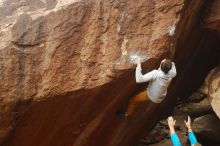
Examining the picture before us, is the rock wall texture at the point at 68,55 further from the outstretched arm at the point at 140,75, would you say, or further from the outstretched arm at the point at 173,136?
the outstretched arm at the point at 173,136

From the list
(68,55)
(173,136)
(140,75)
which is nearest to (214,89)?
(140,75)

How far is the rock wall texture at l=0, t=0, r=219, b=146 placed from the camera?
311 inches

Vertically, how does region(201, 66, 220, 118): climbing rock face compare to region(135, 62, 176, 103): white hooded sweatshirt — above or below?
below

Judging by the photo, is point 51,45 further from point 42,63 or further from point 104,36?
point 104,36

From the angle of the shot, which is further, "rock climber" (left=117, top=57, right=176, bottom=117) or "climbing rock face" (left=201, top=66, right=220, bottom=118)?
"climbing rock face" (left=201, top=66, right=220, bottom=118)

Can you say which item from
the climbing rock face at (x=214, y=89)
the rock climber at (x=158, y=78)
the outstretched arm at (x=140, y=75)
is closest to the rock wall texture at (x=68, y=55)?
the outstretched arm at (x=140, y=75)

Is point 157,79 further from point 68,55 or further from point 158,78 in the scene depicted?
point 68,55

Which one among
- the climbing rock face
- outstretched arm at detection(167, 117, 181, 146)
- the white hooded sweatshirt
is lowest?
the climbing rock face

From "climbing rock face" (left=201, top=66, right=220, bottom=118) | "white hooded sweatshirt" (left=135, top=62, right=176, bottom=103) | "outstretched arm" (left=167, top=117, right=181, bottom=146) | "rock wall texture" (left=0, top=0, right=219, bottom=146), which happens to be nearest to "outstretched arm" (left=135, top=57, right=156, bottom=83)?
"white hooded sweatshirt" (left=135, top=62, right=176, bottom=103)

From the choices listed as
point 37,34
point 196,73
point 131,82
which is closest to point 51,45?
point 37,34

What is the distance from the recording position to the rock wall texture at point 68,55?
311 inches

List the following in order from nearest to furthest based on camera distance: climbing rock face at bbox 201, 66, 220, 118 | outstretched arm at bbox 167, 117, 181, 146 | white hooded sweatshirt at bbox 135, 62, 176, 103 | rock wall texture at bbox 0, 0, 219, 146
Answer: outstretched arm at bbox 167, 117, 181, 146, rock wall texture at bbox 0, 0, 219, 146, white hooded sweatshirt at bbox 135, 62, 176, 103, climbing rock face at bbox 201, 66, 220, 118

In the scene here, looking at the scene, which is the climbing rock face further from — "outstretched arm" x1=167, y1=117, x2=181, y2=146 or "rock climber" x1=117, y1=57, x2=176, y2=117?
"outstretched arm" x1=167, y1=117, x2=181, y2=146

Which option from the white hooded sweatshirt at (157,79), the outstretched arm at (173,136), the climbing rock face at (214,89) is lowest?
the climbing rock face at (214,89)
